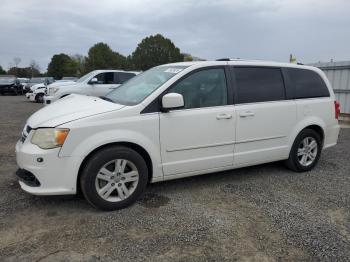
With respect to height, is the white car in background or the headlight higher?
the white car in background

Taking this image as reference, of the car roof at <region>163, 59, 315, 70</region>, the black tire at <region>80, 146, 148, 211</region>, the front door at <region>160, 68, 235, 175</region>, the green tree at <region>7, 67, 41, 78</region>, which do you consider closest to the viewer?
the black tire at <region>80, 146, 148, 211</region>

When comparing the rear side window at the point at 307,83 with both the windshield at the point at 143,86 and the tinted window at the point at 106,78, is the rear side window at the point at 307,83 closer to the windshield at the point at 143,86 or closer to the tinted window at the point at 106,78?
the windshield at the point at 143,86

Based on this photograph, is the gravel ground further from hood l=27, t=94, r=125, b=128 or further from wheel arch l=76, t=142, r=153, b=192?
hood l=27, t=94, r=125, b=128

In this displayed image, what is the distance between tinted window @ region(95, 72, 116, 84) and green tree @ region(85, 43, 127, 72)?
48.8 meters

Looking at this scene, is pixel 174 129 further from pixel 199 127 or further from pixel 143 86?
pixel 143 86

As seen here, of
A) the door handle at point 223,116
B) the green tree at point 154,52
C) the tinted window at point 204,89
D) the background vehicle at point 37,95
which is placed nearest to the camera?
the tinted window at point 204,89

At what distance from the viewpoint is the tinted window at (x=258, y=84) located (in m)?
4.56

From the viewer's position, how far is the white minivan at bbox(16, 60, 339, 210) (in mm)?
3516

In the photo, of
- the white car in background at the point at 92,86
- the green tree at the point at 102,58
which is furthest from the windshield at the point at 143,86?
the green tree at the point at 102,58

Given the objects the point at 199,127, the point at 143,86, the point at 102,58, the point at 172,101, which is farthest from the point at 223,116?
the point at 102,58

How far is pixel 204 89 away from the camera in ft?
14.1

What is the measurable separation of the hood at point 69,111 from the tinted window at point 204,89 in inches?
32.6

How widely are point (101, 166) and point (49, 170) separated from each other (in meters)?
0.53

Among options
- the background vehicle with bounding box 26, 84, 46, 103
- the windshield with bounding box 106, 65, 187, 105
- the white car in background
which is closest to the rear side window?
the windshield with bounding box 106, 65, 187, 105
